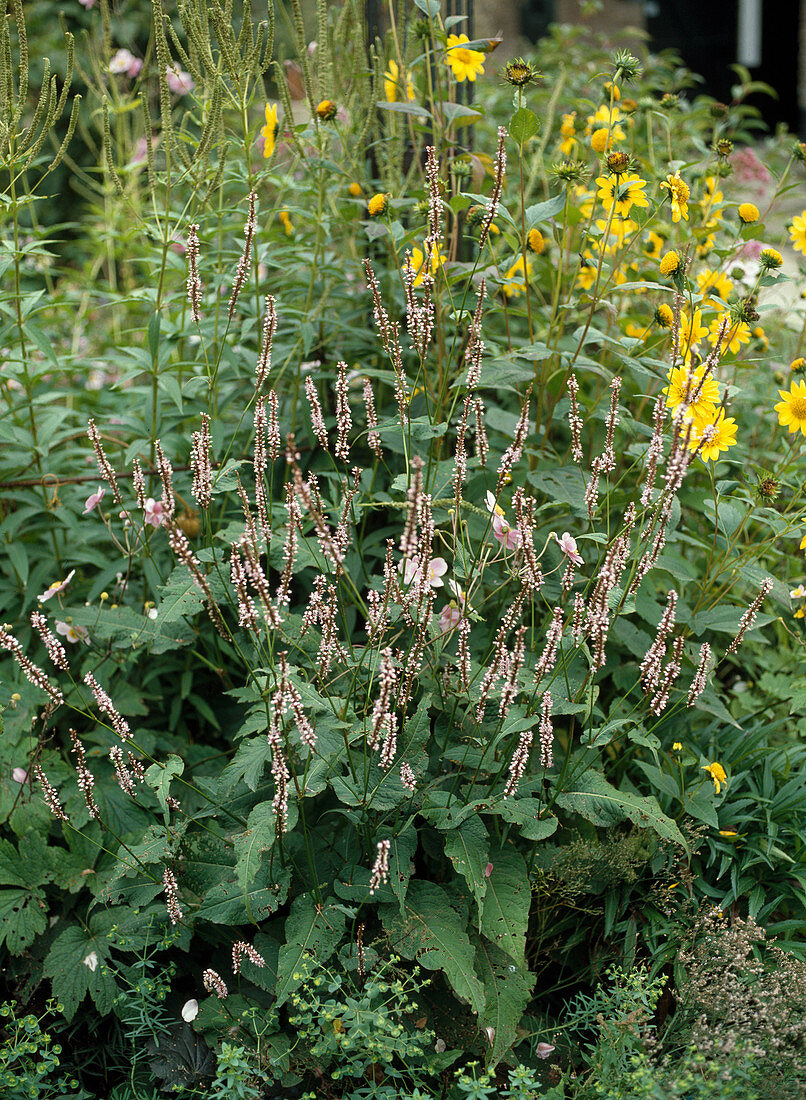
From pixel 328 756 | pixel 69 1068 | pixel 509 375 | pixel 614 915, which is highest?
pixel 509 375

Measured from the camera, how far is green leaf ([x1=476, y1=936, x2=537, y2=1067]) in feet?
5.51

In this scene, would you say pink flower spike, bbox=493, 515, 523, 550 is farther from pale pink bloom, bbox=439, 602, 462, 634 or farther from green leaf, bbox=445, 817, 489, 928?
green leaf, bbox=445, 817, 489, 928

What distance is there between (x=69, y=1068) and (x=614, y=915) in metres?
1.23

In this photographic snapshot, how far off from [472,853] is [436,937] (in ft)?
0.55

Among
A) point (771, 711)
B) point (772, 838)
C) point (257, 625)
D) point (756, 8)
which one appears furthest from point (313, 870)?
point (756, 8)

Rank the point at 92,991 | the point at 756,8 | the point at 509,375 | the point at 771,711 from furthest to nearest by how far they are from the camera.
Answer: the point at 756,8 → the point at 771,711 → the point at 509,375 → the point at 92,991

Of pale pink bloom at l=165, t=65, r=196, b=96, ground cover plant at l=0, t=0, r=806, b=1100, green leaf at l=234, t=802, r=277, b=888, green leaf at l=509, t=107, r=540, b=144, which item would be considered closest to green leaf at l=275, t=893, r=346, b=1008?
ground cover plant at l=0, t=0, r=806, b=1100

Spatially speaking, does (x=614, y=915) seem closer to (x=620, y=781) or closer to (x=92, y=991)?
(x=620, y=781)

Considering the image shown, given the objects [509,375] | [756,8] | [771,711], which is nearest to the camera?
[509,375]

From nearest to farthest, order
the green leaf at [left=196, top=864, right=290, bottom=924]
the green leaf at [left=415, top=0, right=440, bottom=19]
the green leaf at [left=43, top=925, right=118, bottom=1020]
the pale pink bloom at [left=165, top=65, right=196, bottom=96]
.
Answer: the green leaf at [left=196, top=864, right=290, bottom=924] → the green leaf at [left=43, top=925, right=118, bottom=1020] → the green leaf at [left=415, top=0, right=440, bottom=19] → the pale pink bloom at [left=165, top=65, right=196, bottom=96]

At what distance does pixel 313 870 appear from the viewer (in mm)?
1721

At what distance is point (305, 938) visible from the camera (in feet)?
5.51

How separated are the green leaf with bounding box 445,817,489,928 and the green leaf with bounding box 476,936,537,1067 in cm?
9

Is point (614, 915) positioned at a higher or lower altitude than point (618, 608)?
lower
